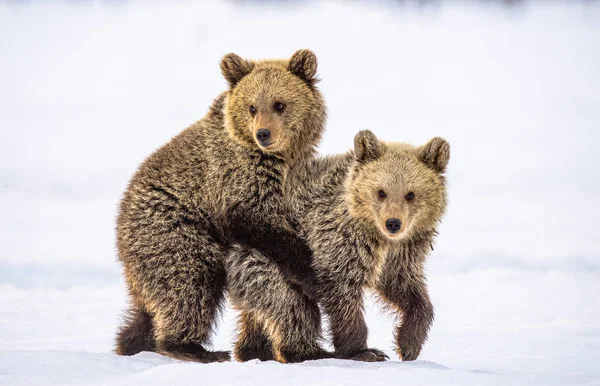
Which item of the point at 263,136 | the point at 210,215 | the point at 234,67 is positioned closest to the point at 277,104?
the point at 263,136

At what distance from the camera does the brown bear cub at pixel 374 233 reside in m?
8.66

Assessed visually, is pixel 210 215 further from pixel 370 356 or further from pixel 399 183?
pixel 370 356

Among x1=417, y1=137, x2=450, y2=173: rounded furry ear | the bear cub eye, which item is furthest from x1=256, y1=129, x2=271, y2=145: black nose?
x1=417, y1=137, x2=450, y2=173: rounded furry ear

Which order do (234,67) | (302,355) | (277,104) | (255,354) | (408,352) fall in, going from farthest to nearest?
(255,354), (234,67), (277,104), (302,355), (408,352)

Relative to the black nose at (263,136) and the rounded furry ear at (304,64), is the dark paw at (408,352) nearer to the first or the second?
the black nose at (263,136)

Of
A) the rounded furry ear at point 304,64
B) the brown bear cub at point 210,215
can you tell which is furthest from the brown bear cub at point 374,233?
the rounded furry ear at point 304,64

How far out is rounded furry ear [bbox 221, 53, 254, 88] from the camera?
373 inches

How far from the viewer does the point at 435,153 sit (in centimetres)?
881

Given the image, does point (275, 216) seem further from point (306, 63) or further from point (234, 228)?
point (306, 63)

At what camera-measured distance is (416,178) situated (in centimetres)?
870

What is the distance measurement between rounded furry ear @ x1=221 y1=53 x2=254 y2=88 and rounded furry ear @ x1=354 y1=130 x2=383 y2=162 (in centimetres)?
141

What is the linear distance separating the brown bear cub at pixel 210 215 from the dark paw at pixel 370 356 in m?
0.68

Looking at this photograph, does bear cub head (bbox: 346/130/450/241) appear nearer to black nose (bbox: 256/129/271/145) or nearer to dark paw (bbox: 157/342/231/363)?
black nose (bbox: 256/129/271/145)

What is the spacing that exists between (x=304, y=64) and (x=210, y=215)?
1.70m
